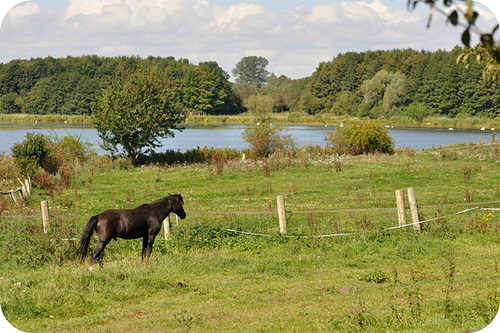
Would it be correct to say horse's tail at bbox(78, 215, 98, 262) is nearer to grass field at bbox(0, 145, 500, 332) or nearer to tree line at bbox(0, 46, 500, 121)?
grass field at bbox(0, 145, 500, 332)

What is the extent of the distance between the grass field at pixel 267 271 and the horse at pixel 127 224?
1.70 ft

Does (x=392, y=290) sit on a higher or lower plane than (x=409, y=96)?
lower

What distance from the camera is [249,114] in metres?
130

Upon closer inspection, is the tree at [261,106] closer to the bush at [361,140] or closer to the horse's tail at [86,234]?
the bush at [361,140]

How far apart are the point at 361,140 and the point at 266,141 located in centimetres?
708

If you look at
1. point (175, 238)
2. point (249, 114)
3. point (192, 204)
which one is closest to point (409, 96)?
point (249, 114)

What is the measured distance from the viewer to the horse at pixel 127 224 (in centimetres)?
1159

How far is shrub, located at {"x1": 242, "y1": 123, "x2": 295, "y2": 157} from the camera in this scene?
124 feet

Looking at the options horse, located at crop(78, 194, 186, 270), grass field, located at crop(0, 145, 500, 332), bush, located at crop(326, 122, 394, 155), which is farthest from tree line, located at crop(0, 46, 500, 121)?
horse, located at crop(78, 194, 186, 270)

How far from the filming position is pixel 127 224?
11.8 metres

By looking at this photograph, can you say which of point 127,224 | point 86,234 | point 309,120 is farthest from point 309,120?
point 86,234

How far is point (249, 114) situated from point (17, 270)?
11861cm

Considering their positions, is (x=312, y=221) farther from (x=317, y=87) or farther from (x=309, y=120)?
(x=317, y=87)

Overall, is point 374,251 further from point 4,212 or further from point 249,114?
point 249,114
